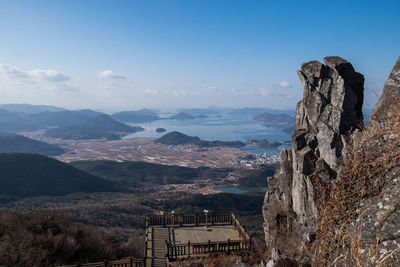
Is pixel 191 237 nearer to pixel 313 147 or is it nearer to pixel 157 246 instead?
pixel 157 246

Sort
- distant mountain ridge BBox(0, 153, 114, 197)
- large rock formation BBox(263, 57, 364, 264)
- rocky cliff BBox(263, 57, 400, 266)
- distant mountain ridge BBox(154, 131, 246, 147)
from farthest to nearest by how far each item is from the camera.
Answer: distant mountain ridge BBox(154, 131, 246, 147) < distant mountain ridge BBox(0, 153, 114, 197) < large rock formation BBox(263, 57, 364, 264) < rocky cliff BBox(263, 57, 400, 266)

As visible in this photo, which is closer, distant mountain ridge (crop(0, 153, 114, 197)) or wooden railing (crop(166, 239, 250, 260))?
wooden railing (crop(166, 239, 250, 260))

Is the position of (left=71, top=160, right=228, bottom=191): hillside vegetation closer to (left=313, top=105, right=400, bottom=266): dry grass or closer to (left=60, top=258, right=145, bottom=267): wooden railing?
(left=60, top=258, right=145, bottom=267): wooden railing

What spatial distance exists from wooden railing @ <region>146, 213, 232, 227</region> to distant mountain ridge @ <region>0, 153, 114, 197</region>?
5469cm

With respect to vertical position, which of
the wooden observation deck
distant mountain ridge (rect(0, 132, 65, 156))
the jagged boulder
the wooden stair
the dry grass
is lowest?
distant mountain ridge (rect(0, 132, 65, 156))

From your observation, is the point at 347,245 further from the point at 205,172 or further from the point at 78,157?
the point at 78,157

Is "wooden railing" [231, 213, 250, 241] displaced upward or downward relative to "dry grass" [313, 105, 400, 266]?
downward

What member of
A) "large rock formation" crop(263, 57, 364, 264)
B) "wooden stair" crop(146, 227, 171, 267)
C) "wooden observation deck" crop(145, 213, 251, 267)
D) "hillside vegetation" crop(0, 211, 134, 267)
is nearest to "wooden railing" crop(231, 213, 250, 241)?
"wooden observation deck" crop(145, 213, 251, 267)

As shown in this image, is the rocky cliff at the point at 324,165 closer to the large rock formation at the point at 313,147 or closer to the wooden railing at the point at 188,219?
the large rock formation at the point at 313,147

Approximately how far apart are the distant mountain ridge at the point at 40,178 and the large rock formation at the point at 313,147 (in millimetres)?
60661

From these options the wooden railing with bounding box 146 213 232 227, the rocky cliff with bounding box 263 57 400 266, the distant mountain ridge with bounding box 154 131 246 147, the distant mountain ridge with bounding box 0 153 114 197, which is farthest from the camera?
the distant mountain ridge with bounding box 154 131 246 147

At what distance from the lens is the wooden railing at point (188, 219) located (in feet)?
47.1

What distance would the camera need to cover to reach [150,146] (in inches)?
5940

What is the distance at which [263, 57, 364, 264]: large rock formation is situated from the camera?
30.1ft
